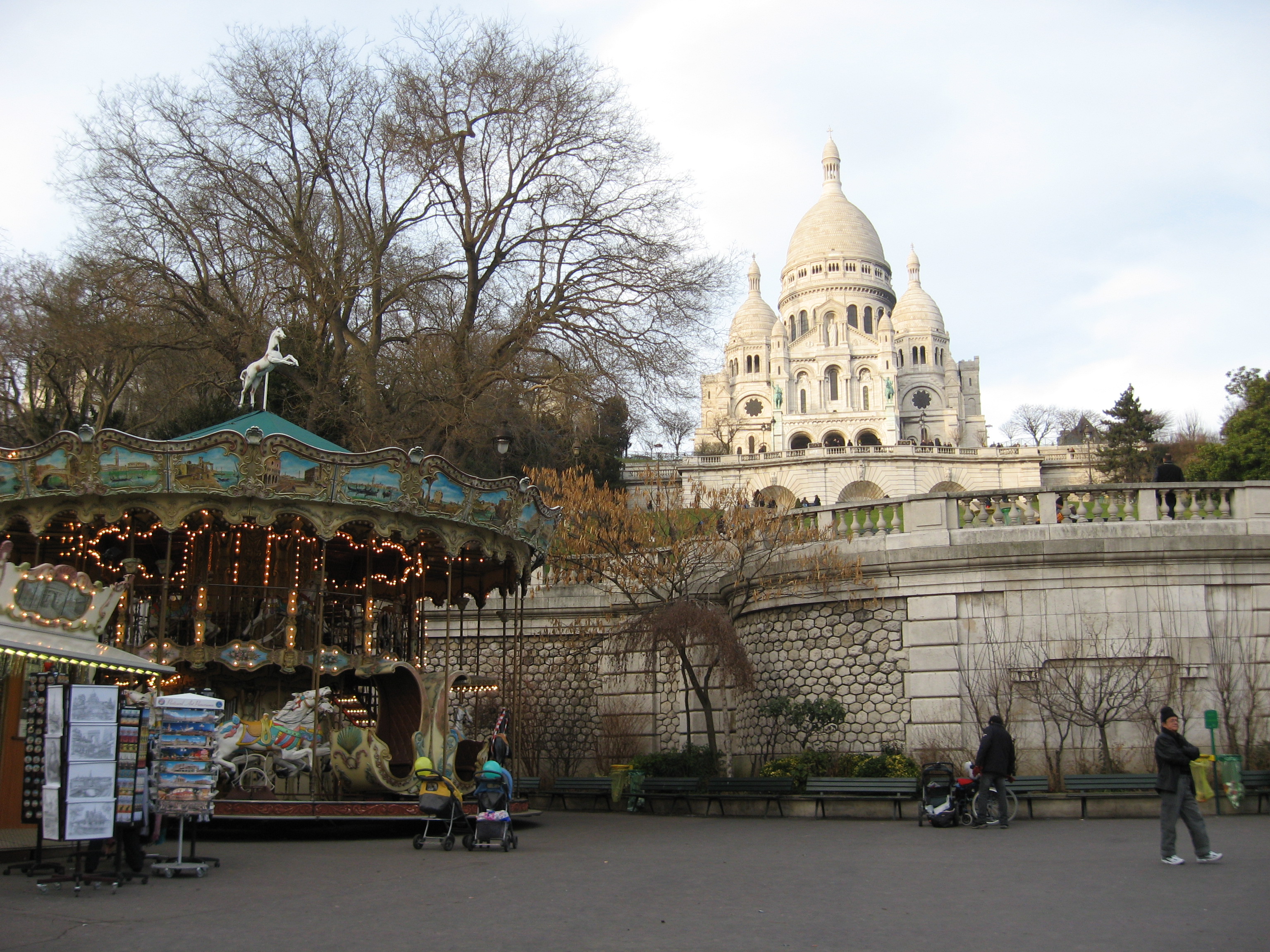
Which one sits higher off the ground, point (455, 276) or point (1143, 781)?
point (455, 276)

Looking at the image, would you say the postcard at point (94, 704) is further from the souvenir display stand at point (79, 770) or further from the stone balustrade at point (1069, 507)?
the stone balustrade at point (1069, 507)

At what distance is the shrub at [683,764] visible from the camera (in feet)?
64.3

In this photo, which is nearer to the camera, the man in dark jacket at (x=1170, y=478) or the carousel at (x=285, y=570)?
the carousel at (x=285, y=570)

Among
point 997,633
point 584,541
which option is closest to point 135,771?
point 584,541

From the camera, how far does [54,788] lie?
999cm

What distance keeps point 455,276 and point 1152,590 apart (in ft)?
51.3

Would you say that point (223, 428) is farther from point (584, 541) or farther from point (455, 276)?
point (455, 276)

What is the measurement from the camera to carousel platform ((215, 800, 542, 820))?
14.6 meters

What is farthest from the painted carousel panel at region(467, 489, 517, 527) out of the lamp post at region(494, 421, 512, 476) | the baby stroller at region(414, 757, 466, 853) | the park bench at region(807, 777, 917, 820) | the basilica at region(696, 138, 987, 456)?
the basilica at region(696, 138, 987, 456)

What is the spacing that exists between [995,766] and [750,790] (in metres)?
4.44

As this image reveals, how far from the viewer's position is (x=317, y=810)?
48.5ft

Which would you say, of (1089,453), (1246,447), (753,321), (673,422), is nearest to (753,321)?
(753,321)

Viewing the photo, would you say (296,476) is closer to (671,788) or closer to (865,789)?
(671,788)

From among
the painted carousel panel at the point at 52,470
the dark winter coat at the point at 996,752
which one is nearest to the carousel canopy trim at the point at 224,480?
the painted carousel panel at the point at 52,470
